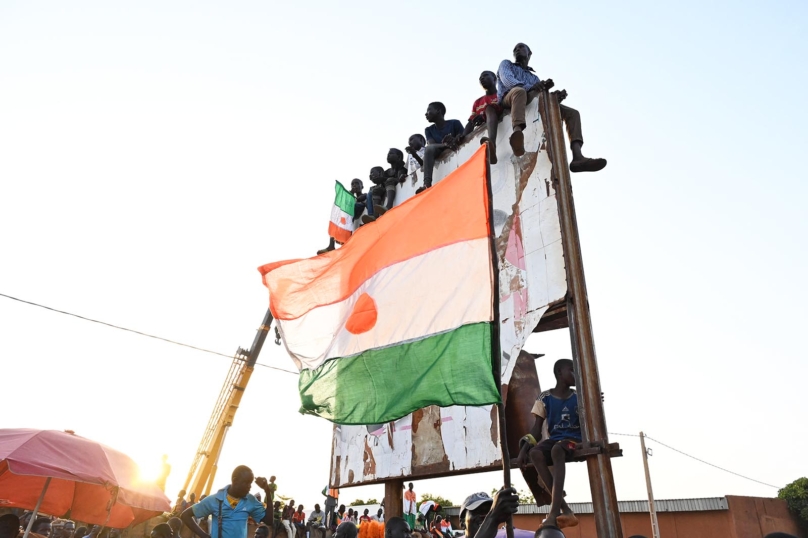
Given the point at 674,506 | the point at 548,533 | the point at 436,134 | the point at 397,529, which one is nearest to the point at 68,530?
the point at 397,529

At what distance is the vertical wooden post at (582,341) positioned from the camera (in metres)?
4.88

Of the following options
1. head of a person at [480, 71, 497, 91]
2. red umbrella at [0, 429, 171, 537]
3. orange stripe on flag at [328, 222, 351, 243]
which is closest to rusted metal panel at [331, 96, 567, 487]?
head of a person at [480, 71, 497, 91]

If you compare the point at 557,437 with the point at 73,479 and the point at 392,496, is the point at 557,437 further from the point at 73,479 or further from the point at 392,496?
the point at 73,479

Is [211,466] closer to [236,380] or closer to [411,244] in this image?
[236,380]

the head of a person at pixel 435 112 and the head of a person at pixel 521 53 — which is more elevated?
the head of a person at pixel 435 112

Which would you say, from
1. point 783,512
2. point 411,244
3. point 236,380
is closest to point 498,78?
point 411,244

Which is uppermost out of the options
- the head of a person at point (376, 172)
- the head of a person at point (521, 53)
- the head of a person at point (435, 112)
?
the head of a person at point (435, 112)

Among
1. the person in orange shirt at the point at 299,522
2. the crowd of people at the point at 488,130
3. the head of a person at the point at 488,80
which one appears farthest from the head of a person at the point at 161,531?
the person in orange shirt at the point at 299,522

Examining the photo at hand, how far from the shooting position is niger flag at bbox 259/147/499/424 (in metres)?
4.32

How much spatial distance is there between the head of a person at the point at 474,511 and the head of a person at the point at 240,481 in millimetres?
2366

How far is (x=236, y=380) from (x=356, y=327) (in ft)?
56.6

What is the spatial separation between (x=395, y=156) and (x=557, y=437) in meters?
6.93

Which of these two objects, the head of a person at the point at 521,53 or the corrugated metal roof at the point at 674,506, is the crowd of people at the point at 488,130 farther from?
the corrugated metal roof at the point at 674,506

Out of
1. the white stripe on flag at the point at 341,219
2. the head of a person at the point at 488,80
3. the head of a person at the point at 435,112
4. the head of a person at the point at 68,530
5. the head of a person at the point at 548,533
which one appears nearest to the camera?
the head of a person at the point at 548,533
